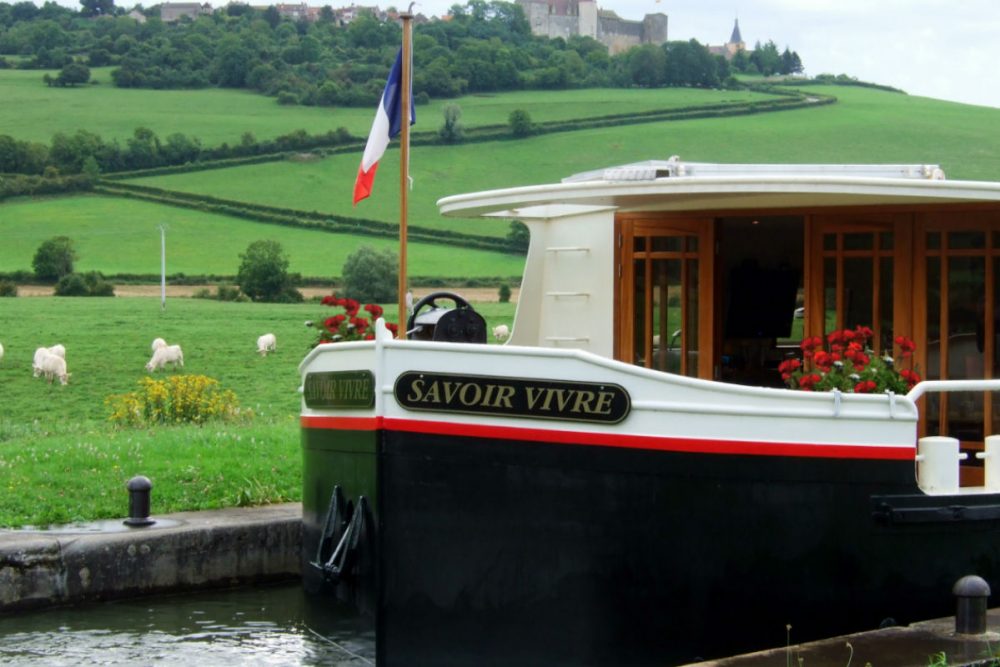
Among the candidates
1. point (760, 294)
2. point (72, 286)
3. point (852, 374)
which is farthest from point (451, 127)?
point (852, 374)

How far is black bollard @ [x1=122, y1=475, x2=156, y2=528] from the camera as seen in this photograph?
10688mm

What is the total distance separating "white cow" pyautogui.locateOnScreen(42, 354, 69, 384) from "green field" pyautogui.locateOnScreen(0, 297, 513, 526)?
291 millimetres

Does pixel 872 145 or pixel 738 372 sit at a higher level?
pixel 872 145

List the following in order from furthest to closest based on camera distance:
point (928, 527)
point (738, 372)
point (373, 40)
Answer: point (373, 40), point (738, 372), point (928, 527)

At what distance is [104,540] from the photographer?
1007 centimetres

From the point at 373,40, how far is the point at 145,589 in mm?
109735

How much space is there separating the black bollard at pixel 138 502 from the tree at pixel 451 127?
70720 mm

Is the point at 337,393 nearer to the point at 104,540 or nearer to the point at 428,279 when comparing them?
the point at 104,540

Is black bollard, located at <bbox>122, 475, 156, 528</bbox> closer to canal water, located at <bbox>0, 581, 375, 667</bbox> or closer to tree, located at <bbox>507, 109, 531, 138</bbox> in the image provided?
canal water, located at <bbox>0, 581, 375, 667</bbox>

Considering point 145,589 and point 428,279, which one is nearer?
point 145,589

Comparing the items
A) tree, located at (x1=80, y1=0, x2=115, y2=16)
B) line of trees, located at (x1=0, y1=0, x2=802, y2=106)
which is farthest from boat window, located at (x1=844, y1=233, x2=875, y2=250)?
tree, located at (x1=80, y1=0, x2=115, y2=16)

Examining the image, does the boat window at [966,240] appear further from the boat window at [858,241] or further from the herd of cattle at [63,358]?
the herd of cattle at [63,358]

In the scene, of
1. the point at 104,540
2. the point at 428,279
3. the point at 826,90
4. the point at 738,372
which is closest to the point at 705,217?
the point at 738,372

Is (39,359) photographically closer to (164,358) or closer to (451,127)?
(164,358)
